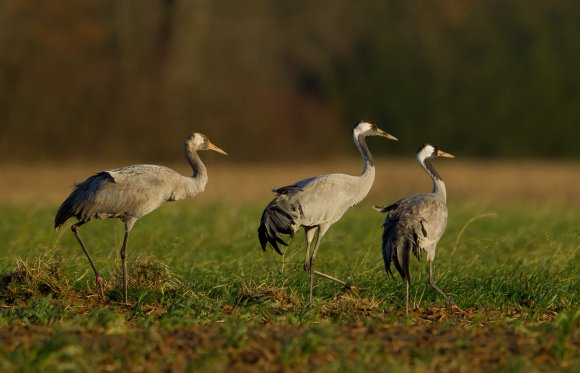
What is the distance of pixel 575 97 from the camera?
1219 inches

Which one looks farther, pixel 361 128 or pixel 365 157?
pixel 361 128

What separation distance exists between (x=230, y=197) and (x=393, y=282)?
10584 mm

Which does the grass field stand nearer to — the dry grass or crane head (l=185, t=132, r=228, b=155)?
crane head (l=185, t=132, r=228, b=155)

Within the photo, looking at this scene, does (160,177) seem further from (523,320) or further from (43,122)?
(43,122)

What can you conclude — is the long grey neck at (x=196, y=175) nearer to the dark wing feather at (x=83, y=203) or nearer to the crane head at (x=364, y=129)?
the dark wing feather at (x=83, y=203)

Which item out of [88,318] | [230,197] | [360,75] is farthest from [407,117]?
[88,318]

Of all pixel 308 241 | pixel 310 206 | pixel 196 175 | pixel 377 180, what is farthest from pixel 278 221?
pixel 377 180

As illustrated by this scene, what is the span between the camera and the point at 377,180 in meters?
21.3

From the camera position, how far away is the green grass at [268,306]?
551 centimetres

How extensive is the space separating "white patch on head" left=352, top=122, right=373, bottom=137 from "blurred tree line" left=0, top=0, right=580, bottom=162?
12.8m

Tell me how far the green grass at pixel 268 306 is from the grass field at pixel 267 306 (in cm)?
1

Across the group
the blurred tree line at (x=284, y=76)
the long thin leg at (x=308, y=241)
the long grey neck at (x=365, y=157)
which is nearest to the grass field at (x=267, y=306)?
the long thin leg at (x=308, y=241)

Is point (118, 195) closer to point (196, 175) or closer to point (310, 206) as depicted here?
point (196, 175)

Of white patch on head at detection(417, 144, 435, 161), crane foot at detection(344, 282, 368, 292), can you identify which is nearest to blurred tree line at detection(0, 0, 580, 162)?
white patch on head at detection(417, 144, 435, 161)
